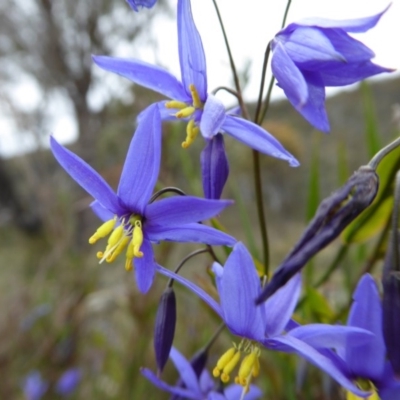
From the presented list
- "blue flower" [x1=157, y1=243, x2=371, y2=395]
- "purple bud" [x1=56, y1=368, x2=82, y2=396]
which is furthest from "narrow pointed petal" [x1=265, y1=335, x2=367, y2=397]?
"purple bud" [x1=56, y1=368, x2=82, y2=396]

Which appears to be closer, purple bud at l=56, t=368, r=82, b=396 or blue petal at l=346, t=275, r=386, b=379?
blue petal at l=346, t=275, r=386, b=379

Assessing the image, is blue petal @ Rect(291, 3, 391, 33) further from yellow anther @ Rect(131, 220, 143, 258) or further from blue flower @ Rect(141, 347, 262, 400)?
blue flower @ Rect(141, 347, 262, 400)

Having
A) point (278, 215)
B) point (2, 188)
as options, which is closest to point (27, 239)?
point (2, 188)

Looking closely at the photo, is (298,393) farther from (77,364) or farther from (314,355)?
(77,364)

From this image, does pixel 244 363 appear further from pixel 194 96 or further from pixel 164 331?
pixel 194 96

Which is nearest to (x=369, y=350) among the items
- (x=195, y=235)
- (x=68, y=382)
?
(x=195, y=235)
